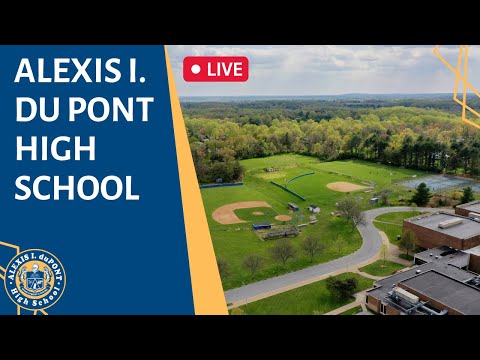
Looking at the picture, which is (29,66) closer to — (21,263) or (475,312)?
(21,263)

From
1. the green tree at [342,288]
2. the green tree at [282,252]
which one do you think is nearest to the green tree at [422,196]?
the green tree at [282,252]

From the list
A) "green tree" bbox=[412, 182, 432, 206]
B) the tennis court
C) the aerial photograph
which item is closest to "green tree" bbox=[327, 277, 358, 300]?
the aerial photograph

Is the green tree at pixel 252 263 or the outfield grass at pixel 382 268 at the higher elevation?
the green tree at pixel 252 263

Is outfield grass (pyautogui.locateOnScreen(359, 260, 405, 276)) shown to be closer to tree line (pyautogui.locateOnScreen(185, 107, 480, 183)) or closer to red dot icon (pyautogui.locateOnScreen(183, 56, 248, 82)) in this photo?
tree line (pyautogui.locateOnScreen(185, 107, 480, 183))

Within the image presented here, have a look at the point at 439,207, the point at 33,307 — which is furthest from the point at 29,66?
the point at 439,207

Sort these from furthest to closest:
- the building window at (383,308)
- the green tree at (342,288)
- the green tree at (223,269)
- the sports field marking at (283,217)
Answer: the sports field marking at (283,217) → the green tree at (223,269) → the green tree at (342,288) → the building window at (383,308)

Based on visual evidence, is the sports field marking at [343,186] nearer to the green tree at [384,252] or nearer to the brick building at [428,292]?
the green tree at [384,252]
